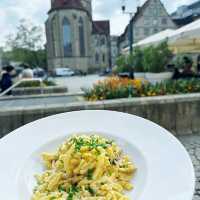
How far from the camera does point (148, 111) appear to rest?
15.3 ft

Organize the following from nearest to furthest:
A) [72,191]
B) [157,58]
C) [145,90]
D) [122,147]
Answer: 1. [72,191]
2. [122,147]
3. [145,90]
4. [157,58]

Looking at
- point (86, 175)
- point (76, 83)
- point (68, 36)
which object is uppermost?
point (68, 36)

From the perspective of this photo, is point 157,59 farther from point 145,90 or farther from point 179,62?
point 145,90

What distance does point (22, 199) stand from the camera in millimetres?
1605

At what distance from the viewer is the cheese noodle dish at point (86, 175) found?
161cm

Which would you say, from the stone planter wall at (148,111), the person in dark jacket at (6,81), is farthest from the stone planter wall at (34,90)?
the stone planter wall at (148,111)

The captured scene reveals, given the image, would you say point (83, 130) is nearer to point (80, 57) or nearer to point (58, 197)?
point (58, 197)

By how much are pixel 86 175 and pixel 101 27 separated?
203ft

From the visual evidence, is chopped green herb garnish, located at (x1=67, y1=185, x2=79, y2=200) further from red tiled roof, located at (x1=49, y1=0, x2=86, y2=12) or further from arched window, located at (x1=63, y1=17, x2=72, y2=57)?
red tiled roof, located at (x1=49, y1=0, x2=86, y2=12)

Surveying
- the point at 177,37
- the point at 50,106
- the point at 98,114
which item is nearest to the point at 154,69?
the point at 177,37

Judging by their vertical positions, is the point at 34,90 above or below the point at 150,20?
below

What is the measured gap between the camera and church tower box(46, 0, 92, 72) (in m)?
49.6

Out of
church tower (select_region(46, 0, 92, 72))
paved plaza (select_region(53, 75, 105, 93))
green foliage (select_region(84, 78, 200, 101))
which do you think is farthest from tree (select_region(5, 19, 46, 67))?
green foliage (select_region(84, 78, 200, 101))

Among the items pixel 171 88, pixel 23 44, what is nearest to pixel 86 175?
→ pixel 171 88
